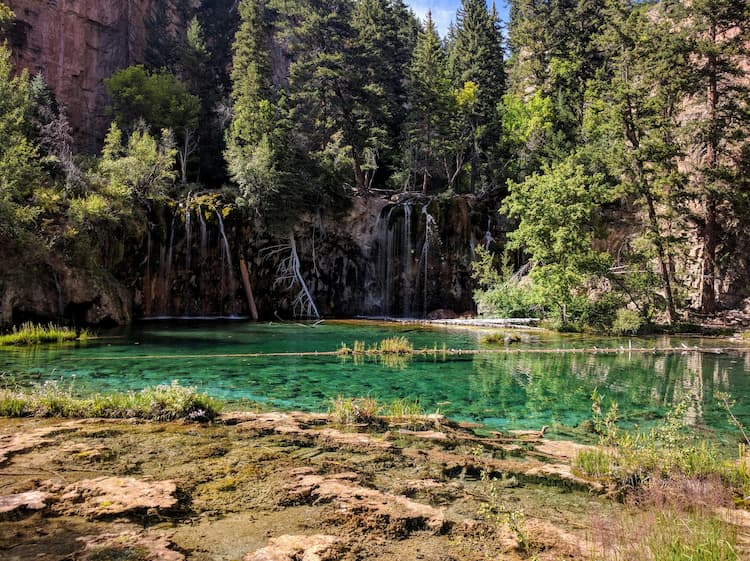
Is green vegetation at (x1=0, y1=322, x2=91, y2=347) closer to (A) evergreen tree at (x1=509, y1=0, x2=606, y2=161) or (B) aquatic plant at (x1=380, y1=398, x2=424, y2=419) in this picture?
(B) aquatic plant at (x1=380, y1=398, x2=424, y2=419)

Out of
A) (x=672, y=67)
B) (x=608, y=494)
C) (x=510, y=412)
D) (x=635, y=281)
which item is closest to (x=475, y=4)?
(x=672, y=67)

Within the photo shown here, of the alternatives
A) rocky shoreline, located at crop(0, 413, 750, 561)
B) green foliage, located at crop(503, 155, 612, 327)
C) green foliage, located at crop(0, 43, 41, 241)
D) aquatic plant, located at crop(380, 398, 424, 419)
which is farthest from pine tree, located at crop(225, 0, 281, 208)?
rocky shoreline, located at crop(0, 413, 750, 561)

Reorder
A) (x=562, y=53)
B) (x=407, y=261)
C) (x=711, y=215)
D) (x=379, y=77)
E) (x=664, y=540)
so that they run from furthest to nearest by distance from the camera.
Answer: (x=562, y=53), (x=379, y=77), (x=407, y=261), (x=711, y=215), (x=664, y=540)

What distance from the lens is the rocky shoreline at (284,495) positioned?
3.54m

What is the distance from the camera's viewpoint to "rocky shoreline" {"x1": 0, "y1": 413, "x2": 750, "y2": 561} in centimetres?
354

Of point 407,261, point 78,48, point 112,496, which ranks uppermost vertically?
point 78,48

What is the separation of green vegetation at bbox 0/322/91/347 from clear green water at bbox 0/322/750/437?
3.95 ft

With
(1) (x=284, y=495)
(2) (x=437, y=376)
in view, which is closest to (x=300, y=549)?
(1) (x=284, y=495)

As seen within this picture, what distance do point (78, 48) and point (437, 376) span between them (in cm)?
4373

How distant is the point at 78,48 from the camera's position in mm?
41375

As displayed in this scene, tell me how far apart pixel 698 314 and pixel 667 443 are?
2397cm

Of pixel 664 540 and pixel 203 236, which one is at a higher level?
pixel 203 236

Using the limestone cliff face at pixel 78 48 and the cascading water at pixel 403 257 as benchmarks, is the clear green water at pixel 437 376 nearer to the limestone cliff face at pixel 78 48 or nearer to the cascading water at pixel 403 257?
the cascading water at pixel 403 257

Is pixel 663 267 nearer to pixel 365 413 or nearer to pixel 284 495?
pixel 365 413
